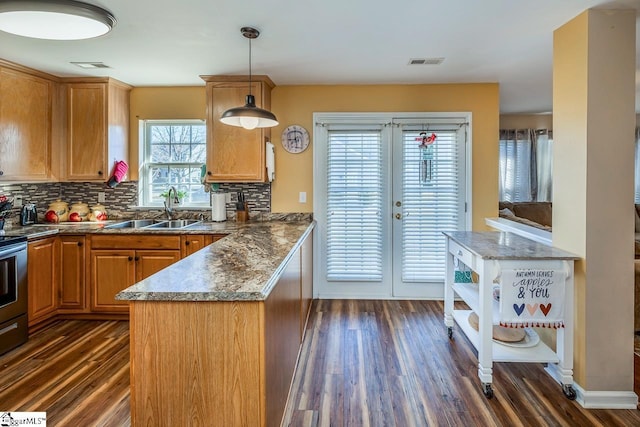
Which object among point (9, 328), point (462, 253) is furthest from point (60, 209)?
point (462, 253)

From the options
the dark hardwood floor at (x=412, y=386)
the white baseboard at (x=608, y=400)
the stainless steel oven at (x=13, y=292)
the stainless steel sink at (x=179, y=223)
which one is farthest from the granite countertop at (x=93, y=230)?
the white baseboard at (x=608, y=400)

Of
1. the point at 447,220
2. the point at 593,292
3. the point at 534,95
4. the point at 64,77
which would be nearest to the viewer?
the point at 593,292

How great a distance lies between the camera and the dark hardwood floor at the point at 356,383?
2.14 metres

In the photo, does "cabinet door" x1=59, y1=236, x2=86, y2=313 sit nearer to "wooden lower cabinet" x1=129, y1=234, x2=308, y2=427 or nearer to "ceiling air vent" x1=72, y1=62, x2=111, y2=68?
"ceiling air vent" x1=72, y1=62, x2=111, y2=68

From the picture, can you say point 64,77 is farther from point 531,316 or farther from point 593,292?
point 593,292

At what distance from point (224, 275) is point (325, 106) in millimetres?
2881

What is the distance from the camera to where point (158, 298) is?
147 centimetres

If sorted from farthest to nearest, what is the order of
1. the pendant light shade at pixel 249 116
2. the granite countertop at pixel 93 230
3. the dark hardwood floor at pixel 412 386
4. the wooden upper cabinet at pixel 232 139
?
the wooden upper cabinet at pixel 232 139
the granite countertop at pixel 93 230
the pendant light shade at pixel 249 116
the dark hardwood floor at pixel 412 386

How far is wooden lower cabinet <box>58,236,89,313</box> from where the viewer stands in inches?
141

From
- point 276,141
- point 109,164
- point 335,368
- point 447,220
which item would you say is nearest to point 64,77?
point 109,164

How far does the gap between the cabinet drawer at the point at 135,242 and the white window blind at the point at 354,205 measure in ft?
5.33

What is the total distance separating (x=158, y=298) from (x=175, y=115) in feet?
10.8

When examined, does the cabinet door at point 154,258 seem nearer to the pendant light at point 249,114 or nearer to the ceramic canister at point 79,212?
the ceramic canister at point 79,212

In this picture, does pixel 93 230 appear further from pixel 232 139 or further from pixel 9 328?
pixel 232 139
